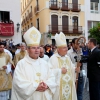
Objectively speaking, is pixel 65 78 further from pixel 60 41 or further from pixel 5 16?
pixel 5 16

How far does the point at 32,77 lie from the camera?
3.69 metres

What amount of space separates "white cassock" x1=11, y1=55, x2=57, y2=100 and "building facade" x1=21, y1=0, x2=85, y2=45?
78.3ft

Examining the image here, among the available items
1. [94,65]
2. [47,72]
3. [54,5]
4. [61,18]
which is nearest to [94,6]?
[61,18]

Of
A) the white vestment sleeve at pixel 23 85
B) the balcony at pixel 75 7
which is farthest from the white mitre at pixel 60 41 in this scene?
the balcony at pixel 75 7

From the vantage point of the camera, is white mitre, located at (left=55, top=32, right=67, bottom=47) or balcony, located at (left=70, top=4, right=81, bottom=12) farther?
balcony, located at (left=70, top=4, right=81, bottom=12)

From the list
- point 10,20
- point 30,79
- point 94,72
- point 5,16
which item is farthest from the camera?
point 5,16

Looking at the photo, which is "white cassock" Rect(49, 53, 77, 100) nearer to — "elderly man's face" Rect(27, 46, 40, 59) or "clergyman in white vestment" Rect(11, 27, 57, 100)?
"clergyman in white vestment" Rect(11, 27, 57, 100)

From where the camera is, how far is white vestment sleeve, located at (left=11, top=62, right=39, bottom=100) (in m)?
3.50

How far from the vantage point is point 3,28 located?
19.5 m

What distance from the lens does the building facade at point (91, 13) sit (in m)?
30.4

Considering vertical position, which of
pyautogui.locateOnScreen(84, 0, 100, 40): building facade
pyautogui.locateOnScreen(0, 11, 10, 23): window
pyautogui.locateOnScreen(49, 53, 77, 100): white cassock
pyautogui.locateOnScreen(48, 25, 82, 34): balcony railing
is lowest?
pyautogui.locateOnScreen(49, 53, 77, 100): white cassock

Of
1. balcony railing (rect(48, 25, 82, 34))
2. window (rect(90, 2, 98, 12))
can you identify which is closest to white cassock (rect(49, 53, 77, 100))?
balcony railing (rect(48, 25, 82, 34))

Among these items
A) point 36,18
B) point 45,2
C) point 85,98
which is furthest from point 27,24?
point 85,98

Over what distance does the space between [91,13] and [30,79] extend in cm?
2838
